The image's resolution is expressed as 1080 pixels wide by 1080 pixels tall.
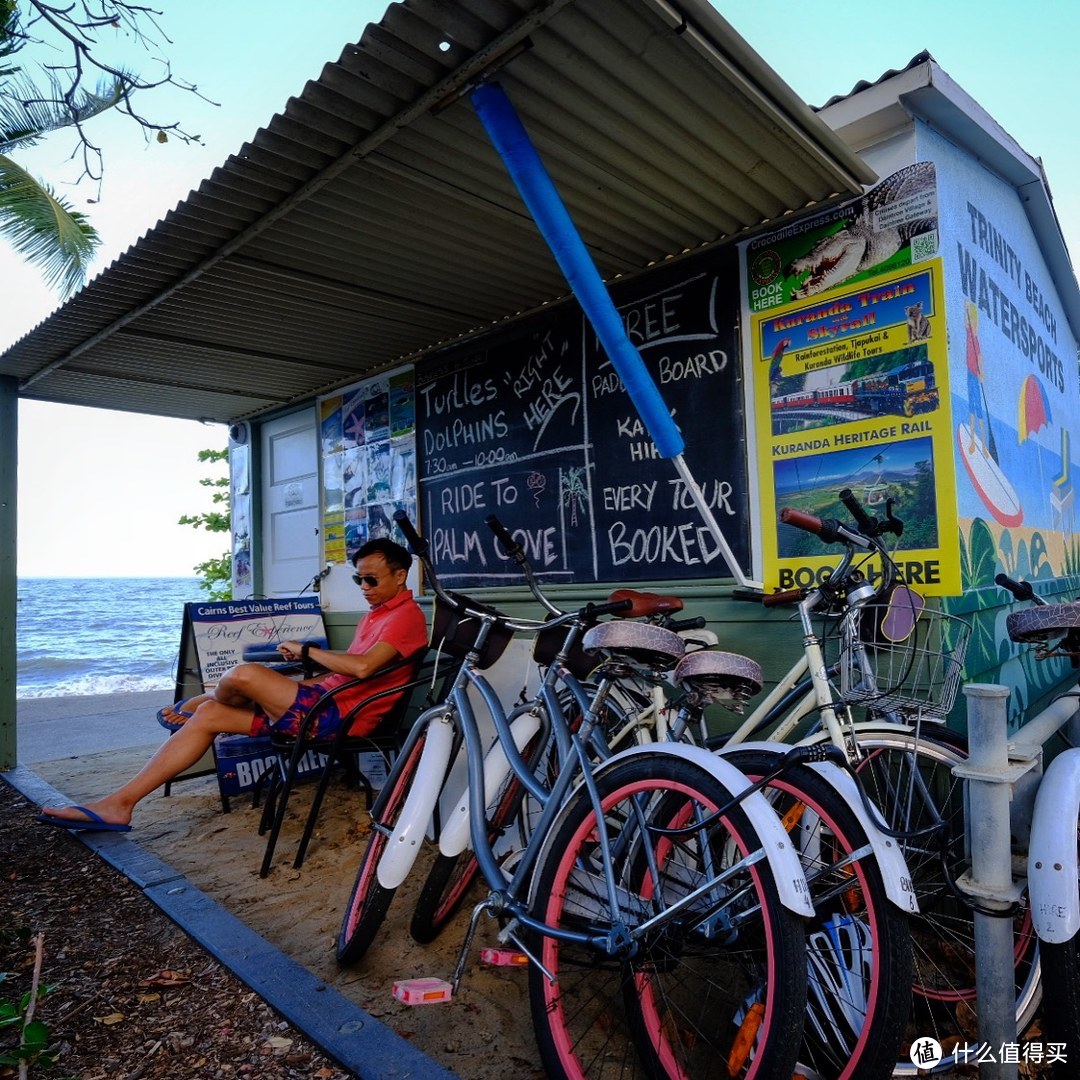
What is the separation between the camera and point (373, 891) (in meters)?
2.63

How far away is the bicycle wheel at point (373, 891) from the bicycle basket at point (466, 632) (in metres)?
0.33

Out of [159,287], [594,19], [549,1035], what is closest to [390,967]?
[549,1035]

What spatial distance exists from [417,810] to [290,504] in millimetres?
4692

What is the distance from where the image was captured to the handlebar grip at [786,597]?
2.51 m

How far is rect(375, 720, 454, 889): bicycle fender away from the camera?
2.56 meters

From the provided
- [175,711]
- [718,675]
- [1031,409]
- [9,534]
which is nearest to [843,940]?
[718,675]

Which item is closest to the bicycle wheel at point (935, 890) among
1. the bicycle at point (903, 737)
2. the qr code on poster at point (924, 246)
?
the bicycle at point (903, 737)

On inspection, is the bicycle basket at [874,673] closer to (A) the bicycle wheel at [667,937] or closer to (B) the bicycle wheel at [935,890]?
(B) the bicycle wheel at [935,890]

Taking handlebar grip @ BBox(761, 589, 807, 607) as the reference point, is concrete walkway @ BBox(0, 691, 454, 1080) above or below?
below

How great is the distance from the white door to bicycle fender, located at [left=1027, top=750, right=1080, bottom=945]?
5.55 m

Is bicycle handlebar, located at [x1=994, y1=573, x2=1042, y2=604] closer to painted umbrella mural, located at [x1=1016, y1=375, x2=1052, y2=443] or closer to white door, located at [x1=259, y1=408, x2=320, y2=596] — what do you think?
painted umbrella mural, located at [x1=1016, y1=375, x2=1052, y2=443]

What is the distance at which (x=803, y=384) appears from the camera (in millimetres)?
3369

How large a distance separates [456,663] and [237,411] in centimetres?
478

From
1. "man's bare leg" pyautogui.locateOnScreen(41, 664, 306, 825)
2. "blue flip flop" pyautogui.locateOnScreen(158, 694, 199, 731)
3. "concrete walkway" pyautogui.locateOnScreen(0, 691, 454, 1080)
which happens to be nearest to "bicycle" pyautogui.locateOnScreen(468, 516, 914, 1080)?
"concrete walkway" pyautogui.locateOnScreen(0, 691, 454, 1080)
